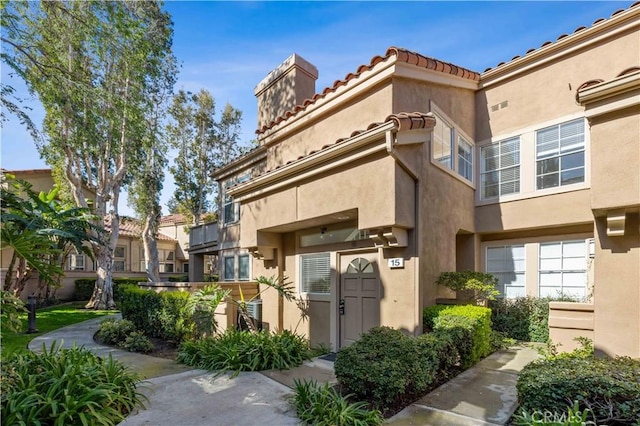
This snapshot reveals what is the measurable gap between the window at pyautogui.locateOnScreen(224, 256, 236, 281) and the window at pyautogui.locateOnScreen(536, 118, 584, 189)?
12.6 metres

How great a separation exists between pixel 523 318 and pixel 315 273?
5.97 m

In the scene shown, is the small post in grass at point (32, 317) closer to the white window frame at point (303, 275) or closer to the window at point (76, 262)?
the white window frame at point (303, 275)

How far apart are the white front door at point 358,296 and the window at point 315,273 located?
0.52m

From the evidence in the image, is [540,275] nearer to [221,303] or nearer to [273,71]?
[221,303]

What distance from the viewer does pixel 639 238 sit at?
5.57m

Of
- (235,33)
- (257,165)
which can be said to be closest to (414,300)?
(235,33)

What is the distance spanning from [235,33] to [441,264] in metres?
7.39

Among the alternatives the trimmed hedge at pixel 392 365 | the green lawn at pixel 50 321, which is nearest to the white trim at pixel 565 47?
the trimmed hedge at pixel 392 365

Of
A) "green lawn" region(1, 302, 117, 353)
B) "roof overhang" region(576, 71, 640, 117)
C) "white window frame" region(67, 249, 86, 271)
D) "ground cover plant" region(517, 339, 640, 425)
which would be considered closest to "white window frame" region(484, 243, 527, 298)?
"roof overhang" region(576, 71, 640, 117)

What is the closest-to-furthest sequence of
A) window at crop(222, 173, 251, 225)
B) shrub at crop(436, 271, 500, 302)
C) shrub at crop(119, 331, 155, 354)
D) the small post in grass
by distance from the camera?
1. shrub at crop(436, 271, 500, 302)
2. shrub at crop(119, 331, 155, 354)
3. the small post in grass
4. window at crop(222, 173, 251, 225)

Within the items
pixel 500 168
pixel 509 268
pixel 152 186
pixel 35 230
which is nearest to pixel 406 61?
pixel 500 168

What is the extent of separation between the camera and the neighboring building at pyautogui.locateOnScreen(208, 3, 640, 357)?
5801 mm

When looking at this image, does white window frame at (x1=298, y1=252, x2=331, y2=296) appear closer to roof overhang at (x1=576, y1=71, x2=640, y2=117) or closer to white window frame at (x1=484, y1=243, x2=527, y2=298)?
white window frame at (x1=484, y1=243, x2=527, y2=298)

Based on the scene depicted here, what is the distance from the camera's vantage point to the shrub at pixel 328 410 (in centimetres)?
455
